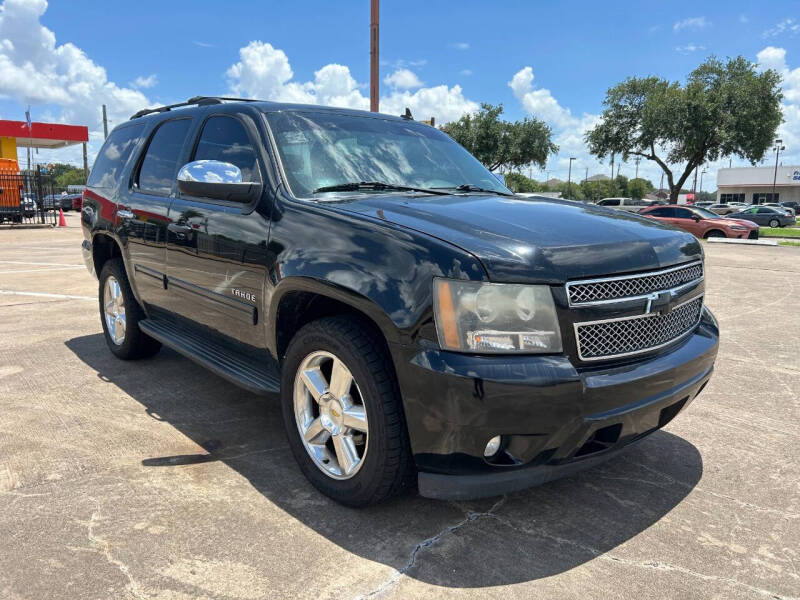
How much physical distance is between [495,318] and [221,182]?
1687 millimetres

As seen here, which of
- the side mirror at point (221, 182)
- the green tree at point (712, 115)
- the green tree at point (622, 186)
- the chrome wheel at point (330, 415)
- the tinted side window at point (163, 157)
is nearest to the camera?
the chrome wheel at point (330, 415)

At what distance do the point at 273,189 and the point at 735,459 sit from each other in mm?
A: 2894

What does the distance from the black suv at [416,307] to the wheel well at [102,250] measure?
62.7 inches

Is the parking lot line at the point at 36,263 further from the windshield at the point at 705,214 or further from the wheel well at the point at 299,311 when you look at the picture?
the windshield at the point at 705,214

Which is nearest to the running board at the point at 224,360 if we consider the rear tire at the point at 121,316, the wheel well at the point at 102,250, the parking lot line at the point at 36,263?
the rear tire at the point at 121,316

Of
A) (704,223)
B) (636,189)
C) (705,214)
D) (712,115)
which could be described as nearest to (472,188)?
(704,223)

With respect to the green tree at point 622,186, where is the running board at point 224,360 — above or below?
below

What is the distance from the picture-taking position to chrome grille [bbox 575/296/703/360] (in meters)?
2.35

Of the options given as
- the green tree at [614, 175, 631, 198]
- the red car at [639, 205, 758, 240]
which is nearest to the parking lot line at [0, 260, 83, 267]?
the red car at [639, 205, 758, 240]

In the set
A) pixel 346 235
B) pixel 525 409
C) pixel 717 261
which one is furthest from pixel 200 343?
pixel 717 261

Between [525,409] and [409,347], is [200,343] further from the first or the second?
[525,409]

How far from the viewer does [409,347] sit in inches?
91.7

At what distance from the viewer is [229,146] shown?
12.1 feet

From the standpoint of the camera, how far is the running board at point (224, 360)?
10.6 ft
